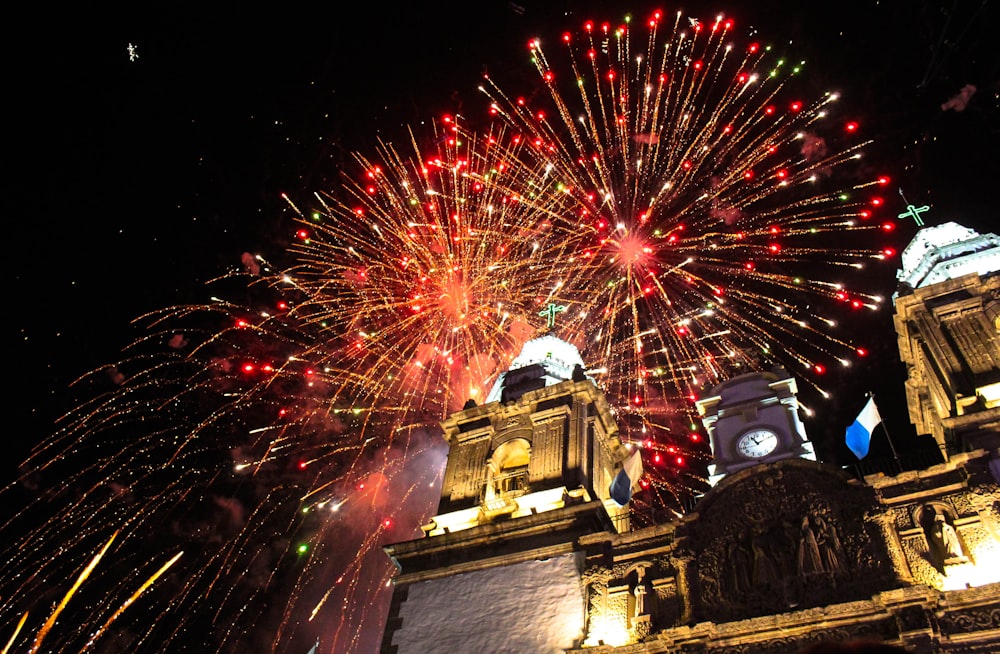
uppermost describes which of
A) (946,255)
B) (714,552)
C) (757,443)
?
(946,255)

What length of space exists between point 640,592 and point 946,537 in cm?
823

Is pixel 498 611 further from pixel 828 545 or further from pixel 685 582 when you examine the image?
pixel 828 545

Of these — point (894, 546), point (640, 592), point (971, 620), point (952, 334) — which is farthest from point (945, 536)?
point (952, 334)

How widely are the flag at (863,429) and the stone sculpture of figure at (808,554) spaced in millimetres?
4535

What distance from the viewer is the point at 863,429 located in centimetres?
2261

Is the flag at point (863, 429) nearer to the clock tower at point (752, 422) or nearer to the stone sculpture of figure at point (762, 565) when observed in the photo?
the clock tower at point (752, 422)

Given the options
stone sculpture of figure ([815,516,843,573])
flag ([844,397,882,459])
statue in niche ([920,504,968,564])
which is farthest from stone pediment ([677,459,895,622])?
flag ([844,397,882,459])

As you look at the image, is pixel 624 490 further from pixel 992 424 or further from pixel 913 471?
pixel 992 424

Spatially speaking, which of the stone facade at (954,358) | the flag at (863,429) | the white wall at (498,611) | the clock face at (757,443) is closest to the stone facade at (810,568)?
the white wall at (498,611)

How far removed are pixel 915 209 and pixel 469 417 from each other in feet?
66.2

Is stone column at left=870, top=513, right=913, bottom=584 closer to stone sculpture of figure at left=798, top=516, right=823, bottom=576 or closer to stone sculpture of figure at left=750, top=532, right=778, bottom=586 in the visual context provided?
stone sculpture of figure at left=798, top=516, right=823, bottom=576

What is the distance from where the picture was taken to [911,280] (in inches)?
1105

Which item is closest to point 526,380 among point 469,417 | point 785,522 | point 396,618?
point 469,417

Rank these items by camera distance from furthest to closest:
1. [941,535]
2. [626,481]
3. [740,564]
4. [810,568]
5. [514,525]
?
1. [514,525]
2. [626,481]
3. [740,564]
4. [810,568]
5. [941,535]
